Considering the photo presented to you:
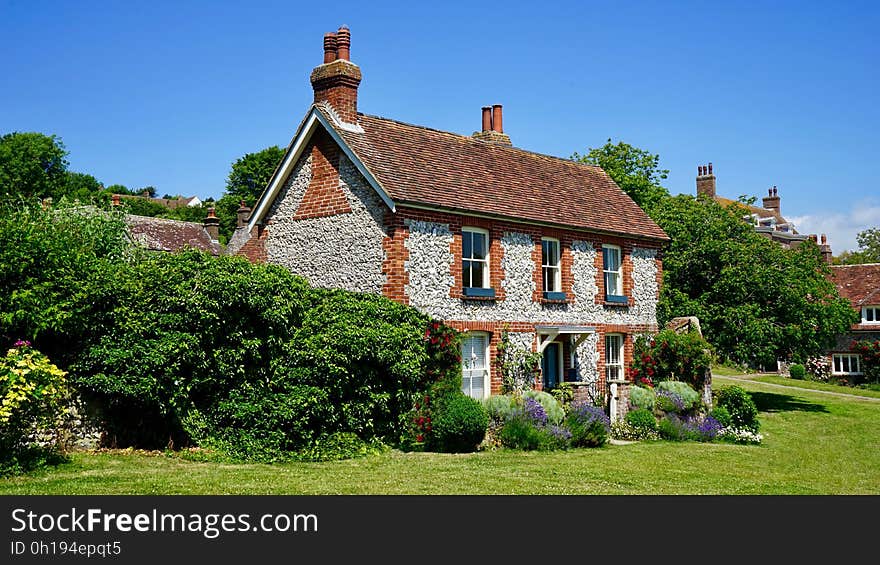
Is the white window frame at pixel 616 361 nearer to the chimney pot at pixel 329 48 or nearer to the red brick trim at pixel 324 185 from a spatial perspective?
the red brick trim at pixel 324 185

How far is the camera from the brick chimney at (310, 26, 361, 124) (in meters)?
23.8

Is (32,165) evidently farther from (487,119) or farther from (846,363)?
(846,363)

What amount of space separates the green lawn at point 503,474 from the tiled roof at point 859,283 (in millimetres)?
33450

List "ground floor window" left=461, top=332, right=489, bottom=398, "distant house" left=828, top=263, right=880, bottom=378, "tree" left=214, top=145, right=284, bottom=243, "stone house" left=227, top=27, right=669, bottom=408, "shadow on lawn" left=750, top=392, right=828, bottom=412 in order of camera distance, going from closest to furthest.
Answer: "stone house" left=227, top=27, right=669, bottom=408 < "ground floor window" left=461, top=332, right=489, bottom=398 < "shadow on lawn" left=750, top=392, right=828, bottom=412 < "distant house" left=828, top=263, right=880, bottom=378 < "tree" left=214, top=145, right=284, bottom=243

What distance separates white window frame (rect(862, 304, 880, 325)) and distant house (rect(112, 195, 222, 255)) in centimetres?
3960

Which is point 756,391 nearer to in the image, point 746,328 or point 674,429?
point 746,328

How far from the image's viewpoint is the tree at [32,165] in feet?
218

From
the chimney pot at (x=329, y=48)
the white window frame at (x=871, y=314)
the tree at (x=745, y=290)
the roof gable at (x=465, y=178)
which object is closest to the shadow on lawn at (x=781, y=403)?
the tree at (x=745, y=290)

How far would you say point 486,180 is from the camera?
1018 inches

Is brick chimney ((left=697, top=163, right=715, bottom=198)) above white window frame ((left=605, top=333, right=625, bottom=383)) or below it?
above

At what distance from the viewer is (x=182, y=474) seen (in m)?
15.0

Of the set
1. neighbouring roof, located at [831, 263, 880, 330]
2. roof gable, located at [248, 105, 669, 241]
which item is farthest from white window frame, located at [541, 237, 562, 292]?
neighbouring roof, located at [831, 263, 880, 330]

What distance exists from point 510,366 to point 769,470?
7596 millimetres

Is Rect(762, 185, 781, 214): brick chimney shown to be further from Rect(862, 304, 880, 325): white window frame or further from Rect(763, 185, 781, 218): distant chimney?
Rect(862, 304, 880, 325): white window frame
